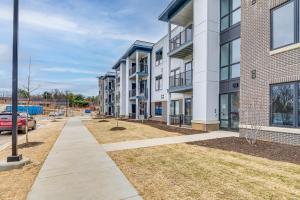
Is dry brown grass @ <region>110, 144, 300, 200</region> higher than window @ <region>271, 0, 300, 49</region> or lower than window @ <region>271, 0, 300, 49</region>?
lower

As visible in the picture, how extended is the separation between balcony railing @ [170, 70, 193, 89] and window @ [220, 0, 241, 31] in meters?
4.57

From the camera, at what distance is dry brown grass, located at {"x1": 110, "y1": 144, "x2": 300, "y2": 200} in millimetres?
4344

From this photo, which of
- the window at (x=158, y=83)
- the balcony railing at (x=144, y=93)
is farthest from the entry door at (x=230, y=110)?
the balcony railing at (x=144, y=93)

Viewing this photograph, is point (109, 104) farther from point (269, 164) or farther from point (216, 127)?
point (269, 164)

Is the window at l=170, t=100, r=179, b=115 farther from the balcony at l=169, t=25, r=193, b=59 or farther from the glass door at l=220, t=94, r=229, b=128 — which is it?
the glass door at l=220, t=94, r=229, b=128

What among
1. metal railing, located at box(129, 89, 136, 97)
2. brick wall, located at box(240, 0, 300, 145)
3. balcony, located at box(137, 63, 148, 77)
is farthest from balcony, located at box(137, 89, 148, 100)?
brick wall, located at box(240, 0, 300, 145)

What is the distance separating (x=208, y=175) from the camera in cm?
549

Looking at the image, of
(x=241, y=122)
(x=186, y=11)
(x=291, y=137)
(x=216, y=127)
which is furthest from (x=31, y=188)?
(x=186, y=11)

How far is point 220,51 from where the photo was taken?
1609cm

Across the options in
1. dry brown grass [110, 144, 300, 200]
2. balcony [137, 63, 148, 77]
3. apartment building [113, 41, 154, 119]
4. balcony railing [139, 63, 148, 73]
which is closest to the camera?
dry brown grass [110, 144, 300, 200]

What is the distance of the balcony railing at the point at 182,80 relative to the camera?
61.2ft

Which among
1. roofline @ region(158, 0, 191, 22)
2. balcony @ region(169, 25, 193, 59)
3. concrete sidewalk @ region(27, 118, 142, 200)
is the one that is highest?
roofline @ region(158, 0, 191, 22)

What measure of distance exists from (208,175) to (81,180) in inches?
129

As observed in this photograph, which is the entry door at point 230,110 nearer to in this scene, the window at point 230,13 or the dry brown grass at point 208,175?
the window at point 230,13
